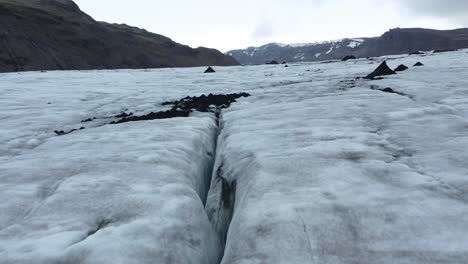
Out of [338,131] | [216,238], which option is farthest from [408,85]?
[216,238]

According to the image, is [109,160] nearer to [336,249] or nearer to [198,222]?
[198,222]

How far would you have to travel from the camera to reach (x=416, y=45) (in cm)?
11075

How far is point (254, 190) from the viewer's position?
3.11 m

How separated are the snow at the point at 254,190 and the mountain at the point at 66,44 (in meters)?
37.6

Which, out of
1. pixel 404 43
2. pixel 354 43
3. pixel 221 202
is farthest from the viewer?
pixel 354 43

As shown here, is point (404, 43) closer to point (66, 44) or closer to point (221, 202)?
point (66, 44)

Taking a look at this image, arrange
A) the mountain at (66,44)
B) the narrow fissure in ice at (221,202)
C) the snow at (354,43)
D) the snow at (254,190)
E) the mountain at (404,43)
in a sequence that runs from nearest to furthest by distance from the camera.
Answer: the snow at (254,190), the narrow fissure in ice at (221,202), the mountain at (66,44), the mountain at (404,43), the snow at (354,43)

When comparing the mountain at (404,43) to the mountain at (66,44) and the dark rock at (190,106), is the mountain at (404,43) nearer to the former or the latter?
the mountain at (66,44)

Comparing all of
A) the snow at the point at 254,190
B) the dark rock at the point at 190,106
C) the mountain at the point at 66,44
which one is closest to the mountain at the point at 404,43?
the mountain at the point at 66,44

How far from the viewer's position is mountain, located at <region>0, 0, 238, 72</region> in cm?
3906

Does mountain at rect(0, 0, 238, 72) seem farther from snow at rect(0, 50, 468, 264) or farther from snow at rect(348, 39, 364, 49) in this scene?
snow at rect(348, 39, 364, 49)

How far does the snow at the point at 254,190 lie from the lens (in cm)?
239

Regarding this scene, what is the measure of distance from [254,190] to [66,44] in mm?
50442

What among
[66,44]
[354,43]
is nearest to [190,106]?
[66,44]
